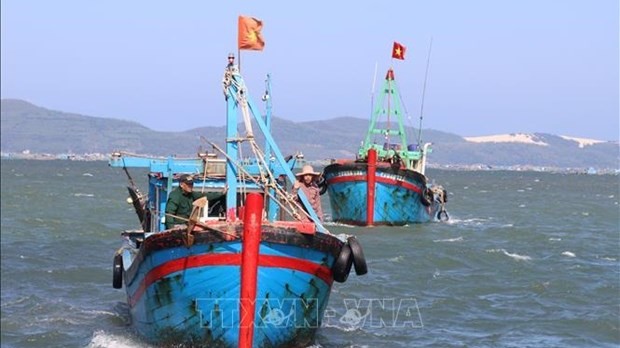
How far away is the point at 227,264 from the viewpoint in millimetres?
13406

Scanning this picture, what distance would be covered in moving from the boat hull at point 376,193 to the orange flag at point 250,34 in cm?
2197

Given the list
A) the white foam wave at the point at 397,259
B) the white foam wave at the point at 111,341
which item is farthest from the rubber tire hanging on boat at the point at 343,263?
the white foam wave at the point at 397,259

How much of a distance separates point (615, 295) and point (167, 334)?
1127cm

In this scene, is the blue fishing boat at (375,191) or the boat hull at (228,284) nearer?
the boat hull at (228,284)

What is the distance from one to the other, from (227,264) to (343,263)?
1.86 metres

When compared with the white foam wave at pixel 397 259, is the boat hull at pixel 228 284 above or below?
above

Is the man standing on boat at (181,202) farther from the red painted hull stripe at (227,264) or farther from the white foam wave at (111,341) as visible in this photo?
the white foam wave at (111,341)

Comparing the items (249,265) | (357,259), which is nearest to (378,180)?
(357,259)

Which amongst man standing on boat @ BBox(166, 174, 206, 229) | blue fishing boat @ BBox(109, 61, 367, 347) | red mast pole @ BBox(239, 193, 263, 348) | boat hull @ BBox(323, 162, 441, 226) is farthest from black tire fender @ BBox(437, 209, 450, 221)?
red mast pole @ BBox(239, 193, 263, 348)

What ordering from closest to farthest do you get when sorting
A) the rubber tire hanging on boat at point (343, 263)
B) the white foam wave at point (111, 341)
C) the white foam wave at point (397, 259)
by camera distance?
the rubber tire hanging on boat at point (343, 263) < the white foam wave at point (111, 341) < the white foam wave at point (397, 259)

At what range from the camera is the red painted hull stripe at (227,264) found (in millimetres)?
13414

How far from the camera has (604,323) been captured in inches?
741

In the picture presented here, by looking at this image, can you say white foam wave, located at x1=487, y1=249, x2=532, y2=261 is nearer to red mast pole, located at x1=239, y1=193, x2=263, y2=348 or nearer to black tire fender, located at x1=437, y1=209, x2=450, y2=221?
black tire fender, located at x1=437, y1=209, x2=450, y2=221

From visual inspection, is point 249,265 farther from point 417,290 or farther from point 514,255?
point 514,255
